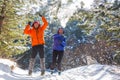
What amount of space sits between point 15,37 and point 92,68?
4.68m

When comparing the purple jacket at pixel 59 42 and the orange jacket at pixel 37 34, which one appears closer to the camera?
the orange jacket at pixel 37 34

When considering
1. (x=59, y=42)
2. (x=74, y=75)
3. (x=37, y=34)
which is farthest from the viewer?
(x=74, y=75)

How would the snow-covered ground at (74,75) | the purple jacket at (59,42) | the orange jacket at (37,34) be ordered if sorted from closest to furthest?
the snow-covered ground at (74,75), the orange jacket at (37,34), the purple jacket at (59,42)

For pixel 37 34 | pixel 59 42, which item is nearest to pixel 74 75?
pixel 59 42

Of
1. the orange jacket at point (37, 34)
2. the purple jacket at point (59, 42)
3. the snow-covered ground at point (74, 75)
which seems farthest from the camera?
the purple jacket at point (59, 42)

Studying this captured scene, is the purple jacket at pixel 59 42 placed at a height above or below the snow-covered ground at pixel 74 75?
above

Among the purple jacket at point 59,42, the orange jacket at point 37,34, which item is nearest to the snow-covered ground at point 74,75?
the purple jacket at point 59,42

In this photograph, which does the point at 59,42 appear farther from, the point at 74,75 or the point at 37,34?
the point at 74,75

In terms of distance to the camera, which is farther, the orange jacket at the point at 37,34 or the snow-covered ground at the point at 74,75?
Answer: the orange jacket at the point at 37,34

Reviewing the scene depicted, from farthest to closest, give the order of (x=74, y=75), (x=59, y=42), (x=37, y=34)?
(x=74, y=75) → (x=59, y=42) → (x=37, y=34)

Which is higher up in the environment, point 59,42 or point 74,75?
point 59,42

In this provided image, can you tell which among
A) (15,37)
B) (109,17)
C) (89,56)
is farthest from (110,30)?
(89,56)

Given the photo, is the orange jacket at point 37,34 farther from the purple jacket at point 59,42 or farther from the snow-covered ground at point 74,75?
the snow-covered ground at point 74,75

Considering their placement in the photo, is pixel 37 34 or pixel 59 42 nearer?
pixel 37 34
